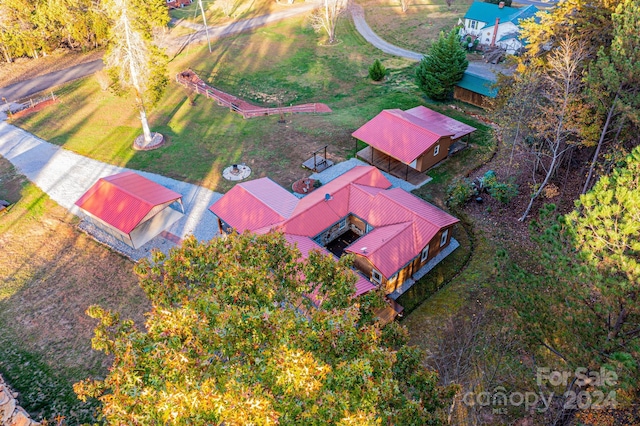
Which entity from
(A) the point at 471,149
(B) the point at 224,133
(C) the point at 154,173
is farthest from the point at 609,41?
(C) the point at 154,173

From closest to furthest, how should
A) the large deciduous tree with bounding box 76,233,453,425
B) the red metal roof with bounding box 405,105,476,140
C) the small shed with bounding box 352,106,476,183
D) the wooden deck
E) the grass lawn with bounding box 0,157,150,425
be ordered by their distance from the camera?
1. the large deciduous tree with bounding box 76,233,453,425
2. the grass lawn with bounding box 0,157,150,425
3. the small shed with bounding box 352,106,476,183
4. the wooden deck
5. the red metal roof with bounding box 405,105,476,140

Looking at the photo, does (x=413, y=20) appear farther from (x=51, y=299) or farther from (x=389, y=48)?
(x=51, y=299)

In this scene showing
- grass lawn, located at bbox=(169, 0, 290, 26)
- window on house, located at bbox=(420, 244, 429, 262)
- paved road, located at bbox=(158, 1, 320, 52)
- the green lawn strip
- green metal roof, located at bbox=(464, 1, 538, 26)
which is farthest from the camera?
grass lawn, located at bbox=(169, 0, 290, 26)

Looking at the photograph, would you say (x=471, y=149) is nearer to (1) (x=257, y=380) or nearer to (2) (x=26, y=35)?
(1) (x=257, y=380)

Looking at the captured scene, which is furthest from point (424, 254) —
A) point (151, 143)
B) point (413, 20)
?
point (413, 20)

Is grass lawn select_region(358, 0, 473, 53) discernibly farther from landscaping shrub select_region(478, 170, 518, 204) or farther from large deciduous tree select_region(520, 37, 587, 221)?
landscaping shrub select_region(478, 170, 518, 204)

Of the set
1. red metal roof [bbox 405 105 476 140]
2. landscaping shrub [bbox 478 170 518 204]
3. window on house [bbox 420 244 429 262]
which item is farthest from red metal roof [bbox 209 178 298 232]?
red metal roof [bbox 405 105 476 140]

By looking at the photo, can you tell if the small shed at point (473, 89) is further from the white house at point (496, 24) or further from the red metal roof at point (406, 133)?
the white house at point (496, 24)

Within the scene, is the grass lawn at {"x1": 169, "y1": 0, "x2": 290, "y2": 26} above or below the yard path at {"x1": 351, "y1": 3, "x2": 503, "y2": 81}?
above
